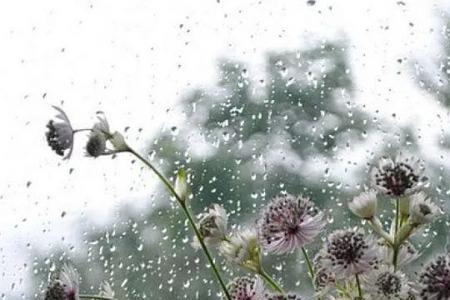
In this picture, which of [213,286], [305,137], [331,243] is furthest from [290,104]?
[331,243]

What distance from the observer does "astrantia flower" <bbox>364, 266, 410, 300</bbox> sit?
26.7 inches

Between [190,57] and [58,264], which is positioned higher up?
[190,57]

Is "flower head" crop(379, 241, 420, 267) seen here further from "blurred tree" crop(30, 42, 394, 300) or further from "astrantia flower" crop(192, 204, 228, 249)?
"blurred tree" crop(30, 42, 394, 300)

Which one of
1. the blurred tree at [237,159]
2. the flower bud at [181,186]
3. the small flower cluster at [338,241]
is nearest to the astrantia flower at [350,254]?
the small flower cluster at [338,241]

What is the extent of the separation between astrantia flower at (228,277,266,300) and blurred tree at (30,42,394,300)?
32cm

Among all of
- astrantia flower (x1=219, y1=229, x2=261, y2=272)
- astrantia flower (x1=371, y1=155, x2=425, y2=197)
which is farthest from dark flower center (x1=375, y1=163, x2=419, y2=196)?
astrantia flower (x1=219, y1=229, x2=261, y2=272)

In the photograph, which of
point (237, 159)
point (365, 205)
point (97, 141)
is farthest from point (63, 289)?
point (237, 159)

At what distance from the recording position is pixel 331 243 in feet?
2.25

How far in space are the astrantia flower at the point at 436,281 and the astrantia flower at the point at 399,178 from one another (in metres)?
0.05

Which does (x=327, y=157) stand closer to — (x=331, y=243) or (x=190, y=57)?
(x=190, y=57)

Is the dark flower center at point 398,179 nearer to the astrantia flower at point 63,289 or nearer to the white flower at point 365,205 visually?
the white flower at point 365,205

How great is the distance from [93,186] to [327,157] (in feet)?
0.92

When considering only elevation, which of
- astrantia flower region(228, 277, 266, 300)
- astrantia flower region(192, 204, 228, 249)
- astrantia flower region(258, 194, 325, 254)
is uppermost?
astrantia flower region(258, 194, 325, 254)

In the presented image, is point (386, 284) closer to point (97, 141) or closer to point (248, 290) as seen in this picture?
point (248, 290)
